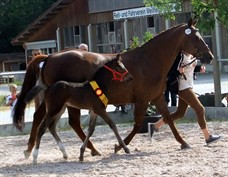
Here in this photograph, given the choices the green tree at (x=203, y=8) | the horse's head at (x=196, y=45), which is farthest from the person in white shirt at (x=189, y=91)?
the green tree at (x=203, y=8)

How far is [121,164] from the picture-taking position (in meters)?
8.61

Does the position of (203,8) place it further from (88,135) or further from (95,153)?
(88,135)

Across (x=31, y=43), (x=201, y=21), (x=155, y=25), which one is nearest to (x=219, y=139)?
(x=201, y=21)

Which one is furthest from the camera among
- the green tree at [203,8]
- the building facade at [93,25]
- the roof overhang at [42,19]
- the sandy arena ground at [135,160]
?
the roof overhang at [42,19]

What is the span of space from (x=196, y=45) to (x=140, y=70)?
0.93m

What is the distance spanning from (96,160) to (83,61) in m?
1.43

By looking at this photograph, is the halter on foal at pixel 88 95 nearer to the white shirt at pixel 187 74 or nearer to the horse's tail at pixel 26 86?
the horse's tail at pixel 26 86

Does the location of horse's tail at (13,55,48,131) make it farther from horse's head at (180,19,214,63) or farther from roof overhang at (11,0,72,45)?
roof overhang at (11,0,72,45)

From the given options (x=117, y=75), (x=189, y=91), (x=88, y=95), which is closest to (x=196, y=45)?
(x=189, y=91)

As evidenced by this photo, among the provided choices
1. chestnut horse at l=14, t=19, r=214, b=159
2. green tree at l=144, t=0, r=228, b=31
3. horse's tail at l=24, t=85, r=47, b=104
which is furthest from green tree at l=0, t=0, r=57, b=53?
horse's tail at l=24, t=85, r=47, b=104

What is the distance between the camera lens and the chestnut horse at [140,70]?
30.9ft

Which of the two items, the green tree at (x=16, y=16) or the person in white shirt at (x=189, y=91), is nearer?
the person in white shirt at (x=189, y=91)

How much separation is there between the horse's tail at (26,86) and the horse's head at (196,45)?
2140 mm

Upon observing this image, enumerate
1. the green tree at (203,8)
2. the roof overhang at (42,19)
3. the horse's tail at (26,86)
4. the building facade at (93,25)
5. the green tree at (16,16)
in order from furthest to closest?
the green tree at (16,16) → the roof overhang at (42,19) → the building facade at (93,25) → the green tree at (203,8) → the horse's tail at (26,86)
